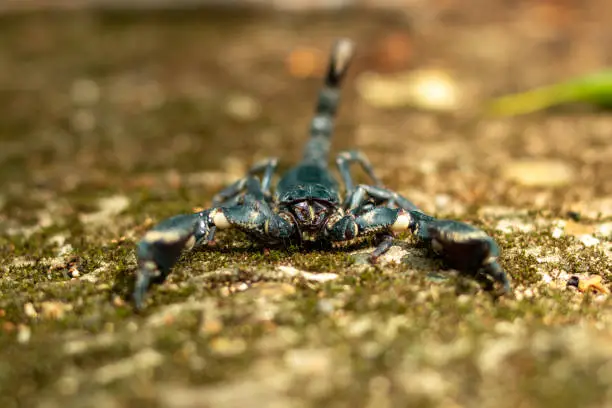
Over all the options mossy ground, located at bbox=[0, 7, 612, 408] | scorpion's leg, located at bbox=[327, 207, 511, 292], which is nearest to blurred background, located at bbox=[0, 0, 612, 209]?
mossy ground, located at bbox=[0, 7, 612, 408]

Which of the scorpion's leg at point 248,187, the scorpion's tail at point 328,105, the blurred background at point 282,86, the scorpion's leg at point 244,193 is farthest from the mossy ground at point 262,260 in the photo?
the scorpion's tail at point 328,105

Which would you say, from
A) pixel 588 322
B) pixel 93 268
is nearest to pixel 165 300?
pixel 93 268

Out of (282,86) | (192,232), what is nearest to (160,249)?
(192,232)

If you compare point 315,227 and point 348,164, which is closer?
point 315,227

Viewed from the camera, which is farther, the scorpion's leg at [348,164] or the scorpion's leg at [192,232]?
the scorpion's leg at [348,164]

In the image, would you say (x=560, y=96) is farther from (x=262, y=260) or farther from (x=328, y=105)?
(x=262, y=260)

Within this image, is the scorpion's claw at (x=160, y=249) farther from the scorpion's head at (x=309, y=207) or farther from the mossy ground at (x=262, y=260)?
the scorpion's head at (x=309, y=207)
